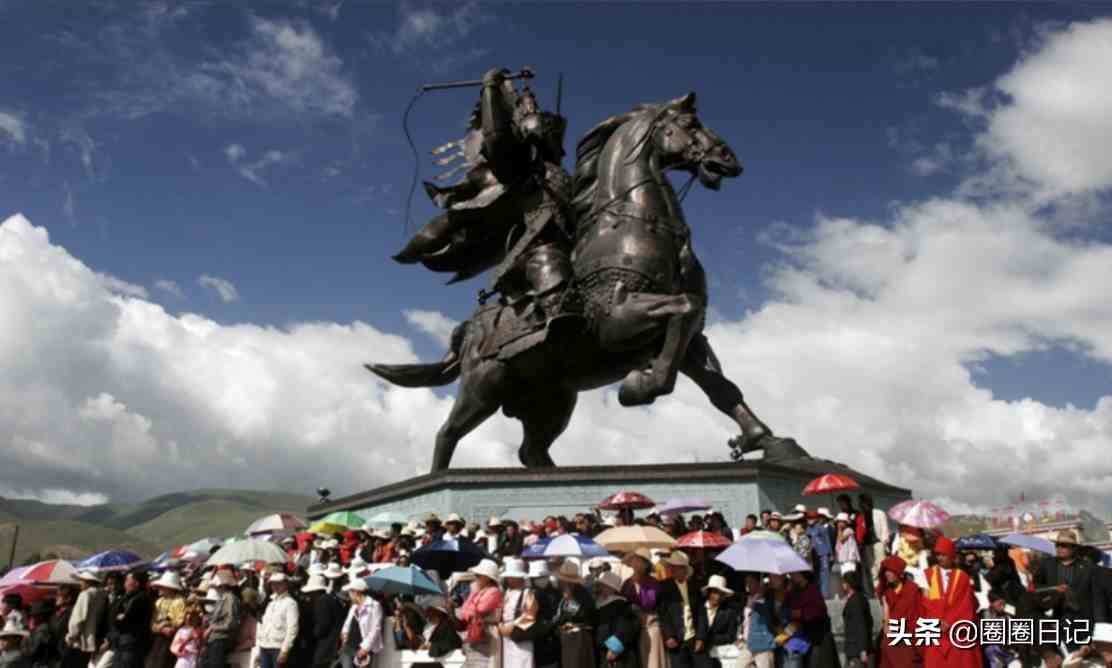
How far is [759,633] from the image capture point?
369 inches

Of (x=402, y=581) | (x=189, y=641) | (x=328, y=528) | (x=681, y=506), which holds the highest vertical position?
(x=681, y=506)

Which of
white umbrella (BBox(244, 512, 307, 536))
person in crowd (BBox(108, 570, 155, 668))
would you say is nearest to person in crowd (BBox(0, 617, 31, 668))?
person in crowd (BBox(108, 570, 155, 668))

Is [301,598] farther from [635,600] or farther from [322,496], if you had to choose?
[322,496]

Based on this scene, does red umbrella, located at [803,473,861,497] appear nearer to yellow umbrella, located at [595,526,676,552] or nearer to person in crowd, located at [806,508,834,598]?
person in crowd, located at [806,508,834,598]

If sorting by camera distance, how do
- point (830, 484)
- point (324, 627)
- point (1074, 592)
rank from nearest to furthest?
point (1074, 592) → point (324, 627) → point (830, 484)

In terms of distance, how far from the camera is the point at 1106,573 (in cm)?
897

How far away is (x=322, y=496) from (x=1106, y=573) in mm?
14790

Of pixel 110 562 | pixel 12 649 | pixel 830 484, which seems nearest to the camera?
pixel 12 649

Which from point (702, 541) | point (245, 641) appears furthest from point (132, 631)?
point (702, 541)

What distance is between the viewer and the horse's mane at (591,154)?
58.0ft

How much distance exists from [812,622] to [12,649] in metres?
9.37

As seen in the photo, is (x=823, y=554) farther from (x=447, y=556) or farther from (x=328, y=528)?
(x=328, y=528)

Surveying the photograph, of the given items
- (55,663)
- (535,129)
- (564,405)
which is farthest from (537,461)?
(55,663)

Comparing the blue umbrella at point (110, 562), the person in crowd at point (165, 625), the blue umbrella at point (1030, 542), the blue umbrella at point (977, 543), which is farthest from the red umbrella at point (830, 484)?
the blue umbrella at point (110, 562)
